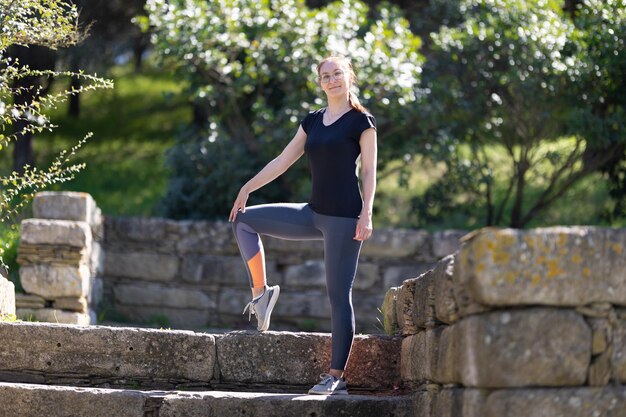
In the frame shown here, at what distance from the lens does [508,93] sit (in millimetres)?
10039

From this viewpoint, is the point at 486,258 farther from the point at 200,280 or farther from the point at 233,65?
the point at 233,65

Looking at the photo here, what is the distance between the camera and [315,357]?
539 centimetres

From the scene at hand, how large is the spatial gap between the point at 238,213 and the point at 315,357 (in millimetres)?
854

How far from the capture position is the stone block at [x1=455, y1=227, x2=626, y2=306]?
373cm

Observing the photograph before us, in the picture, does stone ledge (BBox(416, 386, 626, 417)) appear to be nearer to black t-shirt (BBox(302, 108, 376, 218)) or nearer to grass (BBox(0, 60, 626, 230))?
black t-shirt (BBox(302, 108, 376, 218))

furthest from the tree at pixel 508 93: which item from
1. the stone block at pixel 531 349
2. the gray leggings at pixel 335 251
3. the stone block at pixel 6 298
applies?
the stone block at pixel 531 349

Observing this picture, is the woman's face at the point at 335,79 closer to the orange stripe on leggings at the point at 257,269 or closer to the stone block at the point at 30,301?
the orange stripe on leggings at the point at 257,269

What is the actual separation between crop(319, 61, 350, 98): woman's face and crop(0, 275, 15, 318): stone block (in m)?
2.20

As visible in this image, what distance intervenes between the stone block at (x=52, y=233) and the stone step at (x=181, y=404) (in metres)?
2.88

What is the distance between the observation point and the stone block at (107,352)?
5.35 metres

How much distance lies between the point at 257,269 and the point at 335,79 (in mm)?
1074

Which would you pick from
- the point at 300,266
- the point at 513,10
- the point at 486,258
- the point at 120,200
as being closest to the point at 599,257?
the point at 486,258

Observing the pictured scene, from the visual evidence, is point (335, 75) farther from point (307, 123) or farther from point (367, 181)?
point (367, 181)

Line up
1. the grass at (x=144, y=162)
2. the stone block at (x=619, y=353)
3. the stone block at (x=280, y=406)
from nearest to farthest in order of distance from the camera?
the stone block at (x=619, y=353) → the stone block at (x=280, y=406) → the grass at (x=144, y=162)
